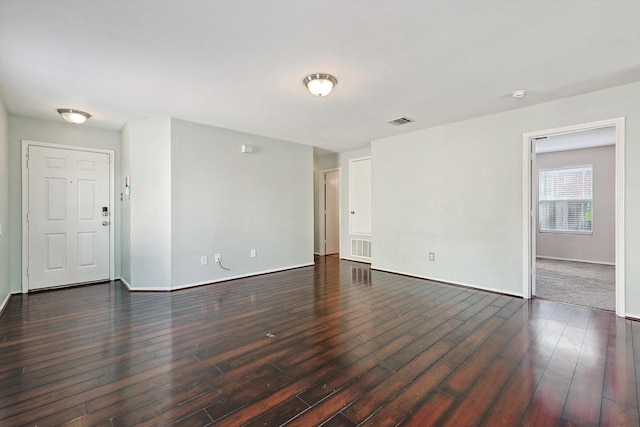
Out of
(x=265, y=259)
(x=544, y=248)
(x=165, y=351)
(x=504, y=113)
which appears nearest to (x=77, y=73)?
(x=165, y=351)

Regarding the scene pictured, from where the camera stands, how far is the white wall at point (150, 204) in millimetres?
4078

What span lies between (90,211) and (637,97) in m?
7.09

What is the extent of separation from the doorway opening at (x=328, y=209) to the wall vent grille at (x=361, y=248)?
987mm

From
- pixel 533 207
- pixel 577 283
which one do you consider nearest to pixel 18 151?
pixel 533 207

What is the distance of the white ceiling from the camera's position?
6.24 feet

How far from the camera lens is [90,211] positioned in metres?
4.49

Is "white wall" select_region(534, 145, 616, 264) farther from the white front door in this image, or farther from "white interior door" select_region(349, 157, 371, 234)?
the white front door

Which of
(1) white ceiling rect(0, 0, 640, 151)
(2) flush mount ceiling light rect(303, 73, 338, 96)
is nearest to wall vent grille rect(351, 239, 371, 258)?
(1) white ceiling rect(0, 0, 640, 151)

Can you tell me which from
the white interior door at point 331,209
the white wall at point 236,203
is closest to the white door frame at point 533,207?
the white wall at point 236,203

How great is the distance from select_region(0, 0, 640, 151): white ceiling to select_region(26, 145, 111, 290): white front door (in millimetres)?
810

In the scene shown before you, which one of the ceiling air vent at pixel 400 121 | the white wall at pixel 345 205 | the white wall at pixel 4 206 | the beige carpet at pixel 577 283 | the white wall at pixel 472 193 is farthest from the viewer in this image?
the white wall at pixel 345 205

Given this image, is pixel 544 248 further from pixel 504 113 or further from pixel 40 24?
pixel 40 24

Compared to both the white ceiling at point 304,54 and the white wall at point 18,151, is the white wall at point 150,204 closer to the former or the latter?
the white ceiling at point 304,54

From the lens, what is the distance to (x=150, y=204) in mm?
4113
